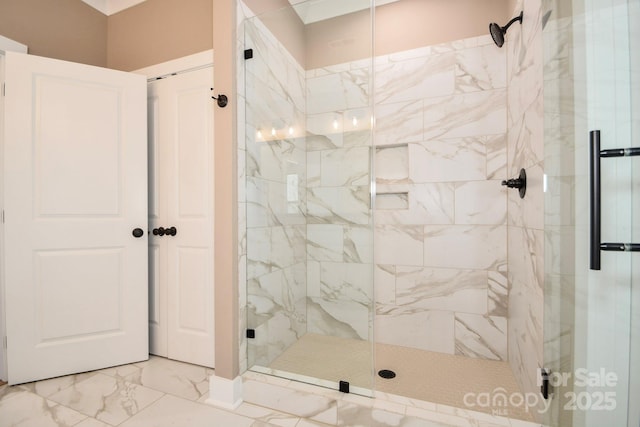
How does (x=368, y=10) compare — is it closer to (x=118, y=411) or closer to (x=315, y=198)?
(x=315, y=198)

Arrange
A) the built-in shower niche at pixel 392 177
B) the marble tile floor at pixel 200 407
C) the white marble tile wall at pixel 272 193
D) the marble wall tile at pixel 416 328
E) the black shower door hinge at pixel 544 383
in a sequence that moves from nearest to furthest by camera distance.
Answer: the black shower door hinge at pixel 544 383 → the marble tile floor at pixel 200 407 → the white marble tile wall at pixel 272 193 → the marble wall tile at pixel 416 328 → the built-in shower niche at pixel 392 177

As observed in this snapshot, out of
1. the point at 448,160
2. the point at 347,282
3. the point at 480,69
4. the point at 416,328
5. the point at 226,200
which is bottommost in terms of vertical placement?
the point at 416,328

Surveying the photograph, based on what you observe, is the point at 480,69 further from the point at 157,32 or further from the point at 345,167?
the point at 157,32

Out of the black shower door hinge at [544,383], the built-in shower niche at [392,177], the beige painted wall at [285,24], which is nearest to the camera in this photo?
the black shower door hinge at [544,383]

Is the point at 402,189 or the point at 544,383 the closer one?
the point at 544,383

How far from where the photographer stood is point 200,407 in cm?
145

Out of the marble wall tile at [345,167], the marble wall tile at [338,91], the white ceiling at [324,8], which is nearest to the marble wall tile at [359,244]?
the marble wall tile at [345,167]

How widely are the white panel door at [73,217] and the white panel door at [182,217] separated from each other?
0.10 metres

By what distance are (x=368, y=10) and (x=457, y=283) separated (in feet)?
6.14

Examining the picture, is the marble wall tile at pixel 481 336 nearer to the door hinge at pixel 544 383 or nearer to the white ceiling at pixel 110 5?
the door hinge at pixel 544 383

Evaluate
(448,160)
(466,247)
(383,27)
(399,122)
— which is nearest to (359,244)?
(466,247)

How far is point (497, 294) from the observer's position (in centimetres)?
188

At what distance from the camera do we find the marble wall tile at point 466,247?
74.2 inches

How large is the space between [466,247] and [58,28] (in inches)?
130
